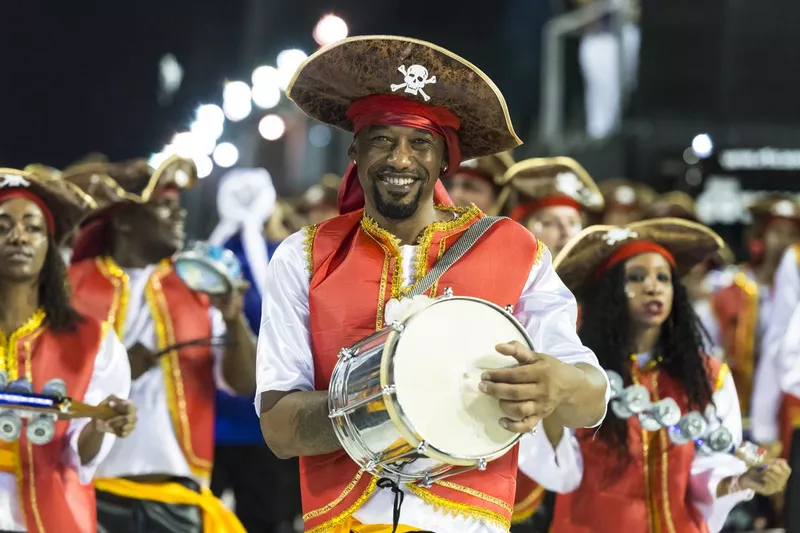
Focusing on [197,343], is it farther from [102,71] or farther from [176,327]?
[102,71]

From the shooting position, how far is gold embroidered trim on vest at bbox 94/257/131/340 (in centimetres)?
647

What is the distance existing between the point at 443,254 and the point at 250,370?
3176mm

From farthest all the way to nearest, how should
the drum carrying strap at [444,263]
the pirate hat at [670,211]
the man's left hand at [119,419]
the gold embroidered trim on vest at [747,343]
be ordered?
the gold embroidered trim on vest at [747,343] → the pirate hat at [670,211] → the man's left hand at [119,419] → the drum carrying strap at [444,263]

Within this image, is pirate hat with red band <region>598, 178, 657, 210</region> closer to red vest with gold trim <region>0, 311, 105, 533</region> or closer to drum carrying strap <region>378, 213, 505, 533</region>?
red vest with gold trim <region>0, 311, 105, 533</region>

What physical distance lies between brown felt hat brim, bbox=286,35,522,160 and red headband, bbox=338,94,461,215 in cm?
2

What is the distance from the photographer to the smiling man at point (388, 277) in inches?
134

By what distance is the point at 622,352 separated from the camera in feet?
17.4

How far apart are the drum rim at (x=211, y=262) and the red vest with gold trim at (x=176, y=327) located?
303 millimetres

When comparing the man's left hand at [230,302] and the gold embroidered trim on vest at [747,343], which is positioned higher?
the man's left hand at [230,302]

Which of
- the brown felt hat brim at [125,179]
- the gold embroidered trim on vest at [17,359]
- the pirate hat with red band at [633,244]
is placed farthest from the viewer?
the brown felt hat brim at [125,179]

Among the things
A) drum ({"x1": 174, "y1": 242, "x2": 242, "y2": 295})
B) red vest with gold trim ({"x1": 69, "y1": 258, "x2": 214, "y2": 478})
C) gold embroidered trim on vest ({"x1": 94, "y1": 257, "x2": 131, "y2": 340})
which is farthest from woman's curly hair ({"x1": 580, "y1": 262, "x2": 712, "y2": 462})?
gold embroidered trim on vest ({"x1": 94, "y1": 257, "x2": 131, "y2": 340})

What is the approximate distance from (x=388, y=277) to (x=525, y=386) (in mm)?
647

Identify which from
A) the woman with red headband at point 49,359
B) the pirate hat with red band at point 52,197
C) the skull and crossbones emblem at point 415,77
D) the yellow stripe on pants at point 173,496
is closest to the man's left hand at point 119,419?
the woman with red headband at point 49,359

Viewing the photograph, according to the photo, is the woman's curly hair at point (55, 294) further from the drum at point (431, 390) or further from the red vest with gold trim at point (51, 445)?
the drum at point (431, 390)
